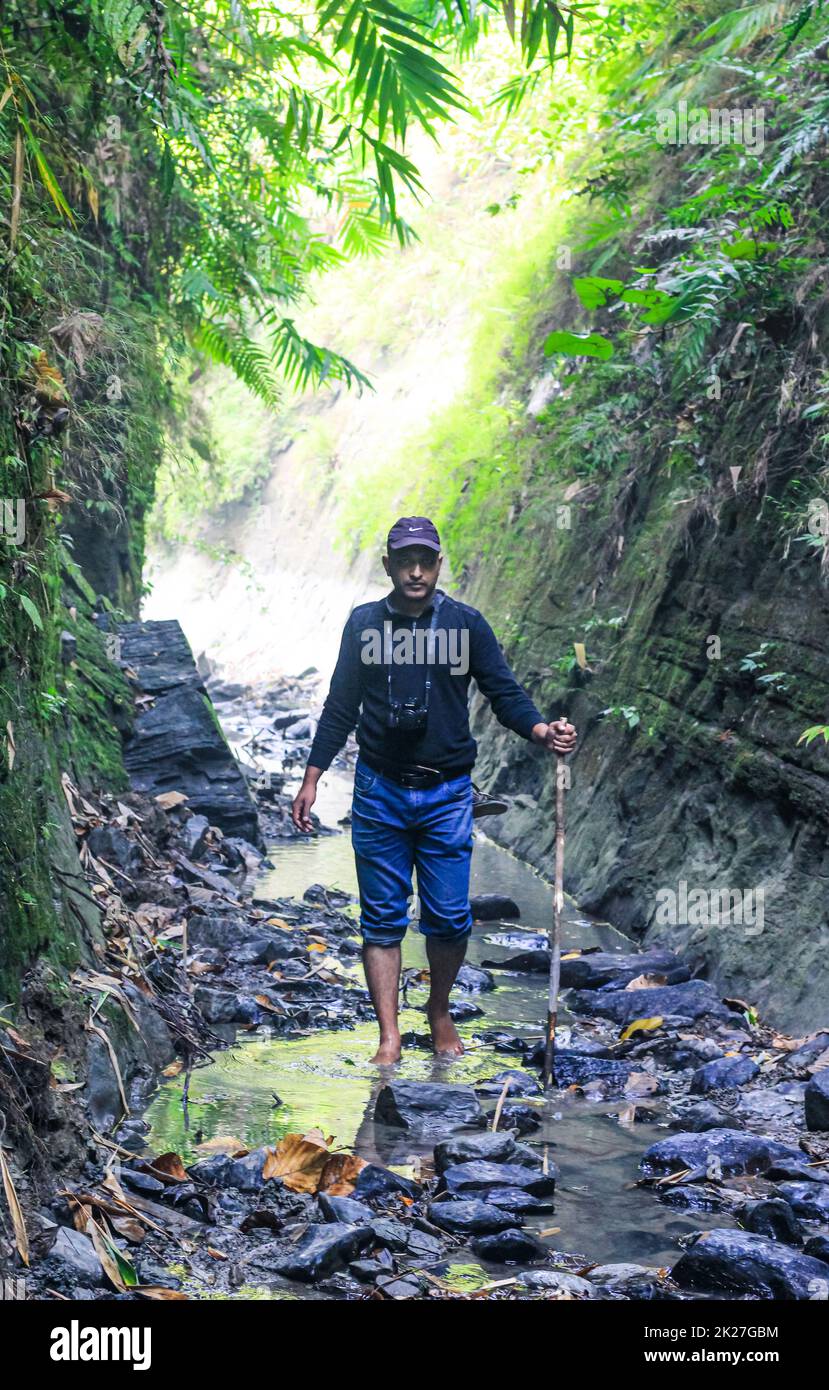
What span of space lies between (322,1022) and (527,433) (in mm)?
10794

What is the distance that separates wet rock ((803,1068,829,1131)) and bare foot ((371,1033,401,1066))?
1631 millimetres

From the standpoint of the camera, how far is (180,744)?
959 centimetres

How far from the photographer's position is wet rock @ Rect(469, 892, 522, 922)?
842 centimetres

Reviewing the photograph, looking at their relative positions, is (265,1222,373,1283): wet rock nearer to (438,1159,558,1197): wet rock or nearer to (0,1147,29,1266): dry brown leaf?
(438,1159,558,1197): wet rock

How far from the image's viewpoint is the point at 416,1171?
13.5 ft

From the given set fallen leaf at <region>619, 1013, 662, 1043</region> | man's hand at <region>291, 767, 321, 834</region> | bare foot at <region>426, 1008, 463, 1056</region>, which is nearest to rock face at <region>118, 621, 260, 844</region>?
man's hand at <region>291, 767, 321, 834</region>

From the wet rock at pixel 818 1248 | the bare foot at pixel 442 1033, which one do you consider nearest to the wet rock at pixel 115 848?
the bare foot at pixel 442 1033

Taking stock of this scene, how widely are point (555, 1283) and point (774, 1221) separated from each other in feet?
2.34

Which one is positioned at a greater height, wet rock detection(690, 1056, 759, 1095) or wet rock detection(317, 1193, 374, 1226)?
wet rock detection(317, 1193, 374, 1226)

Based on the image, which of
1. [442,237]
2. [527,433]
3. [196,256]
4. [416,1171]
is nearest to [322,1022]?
[416,1171]

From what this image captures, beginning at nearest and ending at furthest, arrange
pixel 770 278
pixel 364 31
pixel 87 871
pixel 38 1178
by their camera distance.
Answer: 1. pixel 38 1178
2. pixel 364 31
3. pixel 87 871
4. pixel 770 278

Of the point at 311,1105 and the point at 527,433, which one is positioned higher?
the point at 527,433

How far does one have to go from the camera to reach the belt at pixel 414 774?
5.29 metres

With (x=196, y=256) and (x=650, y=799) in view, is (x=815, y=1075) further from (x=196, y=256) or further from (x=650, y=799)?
(x=196, y=256)
